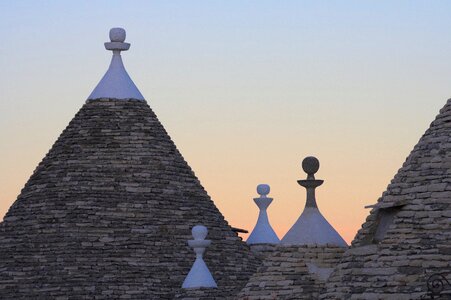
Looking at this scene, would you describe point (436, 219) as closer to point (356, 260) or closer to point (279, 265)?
point (356, 260)

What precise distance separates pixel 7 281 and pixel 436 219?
1318cm

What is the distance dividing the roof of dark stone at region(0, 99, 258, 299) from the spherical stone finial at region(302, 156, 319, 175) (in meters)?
4.75

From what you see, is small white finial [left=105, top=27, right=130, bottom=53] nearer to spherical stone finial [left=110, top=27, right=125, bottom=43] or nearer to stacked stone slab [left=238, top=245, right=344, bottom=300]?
spherical stone finial [left=110, top=27, right=125, bottom=43]

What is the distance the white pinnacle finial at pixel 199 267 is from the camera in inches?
2148

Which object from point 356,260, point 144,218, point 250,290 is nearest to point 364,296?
point 356,260

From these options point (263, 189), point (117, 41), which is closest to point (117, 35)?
point (117, 41)

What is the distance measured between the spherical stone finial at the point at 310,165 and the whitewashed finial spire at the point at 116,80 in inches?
300

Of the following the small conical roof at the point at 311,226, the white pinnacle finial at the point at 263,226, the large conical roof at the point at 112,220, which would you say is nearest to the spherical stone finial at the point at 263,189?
the white pinnacle finial at the point at 263,226

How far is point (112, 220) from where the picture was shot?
56.4 metres

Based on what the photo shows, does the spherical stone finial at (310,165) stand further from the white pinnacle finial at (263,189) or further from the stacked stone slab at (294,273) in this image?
the white pinnacle finial at (263,189)

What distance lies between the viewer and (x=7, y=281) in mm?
55875

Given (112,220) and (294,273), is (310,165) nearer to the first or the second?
(294,273)

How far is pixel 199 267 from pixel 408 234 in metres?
9.79

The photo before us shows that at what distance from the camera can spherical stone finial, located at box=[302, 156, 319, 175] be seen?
2039 inches
